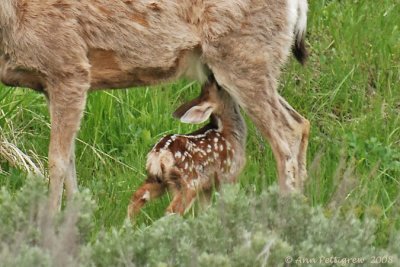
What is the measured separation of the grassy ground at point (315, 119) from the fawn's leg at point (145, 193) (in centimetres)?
10

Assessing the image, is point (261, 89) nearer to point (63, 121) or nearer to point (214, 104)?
point (214, 104)

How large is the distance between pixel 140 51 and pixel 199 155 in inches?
36.0

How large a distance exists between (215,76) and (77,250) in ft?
10.0

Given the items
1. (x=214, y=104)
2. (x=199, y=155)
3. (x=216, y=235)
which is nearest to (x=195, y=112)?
(x=214, y=104)

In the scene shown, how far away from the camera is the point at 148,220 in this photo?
891 cm

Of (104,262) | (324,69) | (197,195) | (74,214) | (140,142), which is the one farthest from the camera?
(324,69)

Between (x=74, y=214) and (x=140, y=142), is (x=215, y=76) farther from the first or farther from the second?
(x=74, y=214)

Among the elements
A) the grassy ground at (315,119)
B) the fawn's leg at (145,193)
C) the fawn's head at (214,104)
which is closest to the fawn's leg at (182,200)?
the fawn's leg at (145,193)

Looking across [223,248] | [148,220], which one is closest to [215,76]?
[148,220]

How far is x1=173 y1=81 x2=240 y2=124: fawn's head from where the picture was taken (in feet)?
30.7

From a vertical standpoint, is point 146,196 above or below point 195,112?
below

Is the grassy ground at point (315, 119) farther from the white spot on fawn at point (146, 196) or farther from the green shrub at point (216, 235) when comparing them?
the green shrub at point (216, 235)

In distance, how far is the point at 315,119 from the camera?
1077 cm

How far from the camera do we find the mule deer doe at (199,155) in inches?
349
